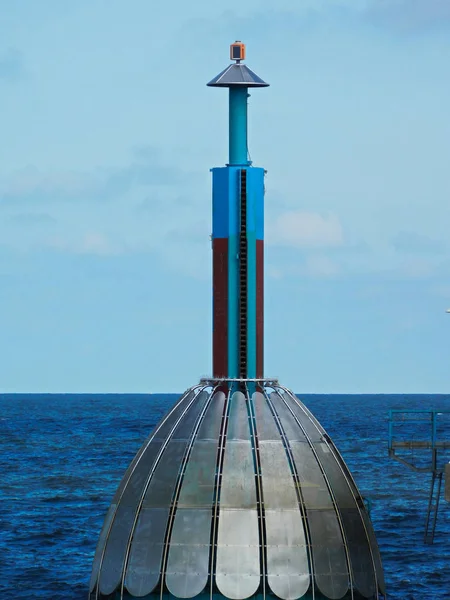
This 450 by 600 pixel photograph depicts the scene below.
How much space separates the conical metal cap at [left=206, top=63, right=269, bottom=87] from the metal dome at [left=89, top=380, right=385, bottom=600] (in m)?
9.16

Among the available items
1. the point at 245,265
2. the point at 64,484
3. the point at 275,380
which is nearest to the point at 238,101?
the point at 245,265

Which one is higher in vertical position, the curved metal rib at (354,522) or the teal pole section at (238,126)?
the teal pole section at (238,126)

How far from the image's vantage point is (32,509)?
93.6m

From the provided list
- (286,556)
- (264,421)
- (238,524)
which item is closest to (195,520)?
(238,524)

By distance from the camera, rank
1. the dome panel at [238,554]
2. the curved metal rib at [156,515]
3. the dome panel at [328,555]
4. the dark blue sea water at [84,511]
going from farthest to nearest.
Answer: the dark blue sea water at [84,511] < the curved metal rib at [156,515] < the dome panel at [328,555] < the dome panel at [238,554]

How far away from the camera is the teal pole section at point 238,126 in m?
45.4

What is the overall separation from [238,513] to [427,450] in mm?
87119

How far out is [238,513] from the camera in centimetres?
4219

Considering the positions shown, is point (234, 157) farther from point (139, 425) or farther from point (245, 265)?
point (139, 425)

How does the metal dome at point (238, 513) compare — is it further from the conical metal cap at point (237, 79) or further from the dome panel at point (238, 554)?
the conical metal cap at point (237, 79)

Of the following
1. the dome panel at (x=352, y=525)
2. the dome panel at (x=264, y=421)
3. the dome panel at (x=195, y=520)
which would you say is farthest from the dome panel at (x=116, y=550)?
the dome panel at (x=352, y=525)

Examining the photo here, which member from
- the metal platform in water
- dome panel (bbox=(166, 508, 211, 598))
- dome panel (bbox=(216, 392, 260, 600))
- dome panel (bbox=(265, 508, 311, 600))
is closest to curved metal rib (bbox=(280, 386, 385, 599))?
dome panel (bbox=(265, 508, 311, 600))

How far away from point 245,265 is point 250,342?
7.82 ft

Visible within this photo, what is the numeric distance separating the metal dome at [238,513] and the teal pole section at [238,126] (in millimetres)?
7010
